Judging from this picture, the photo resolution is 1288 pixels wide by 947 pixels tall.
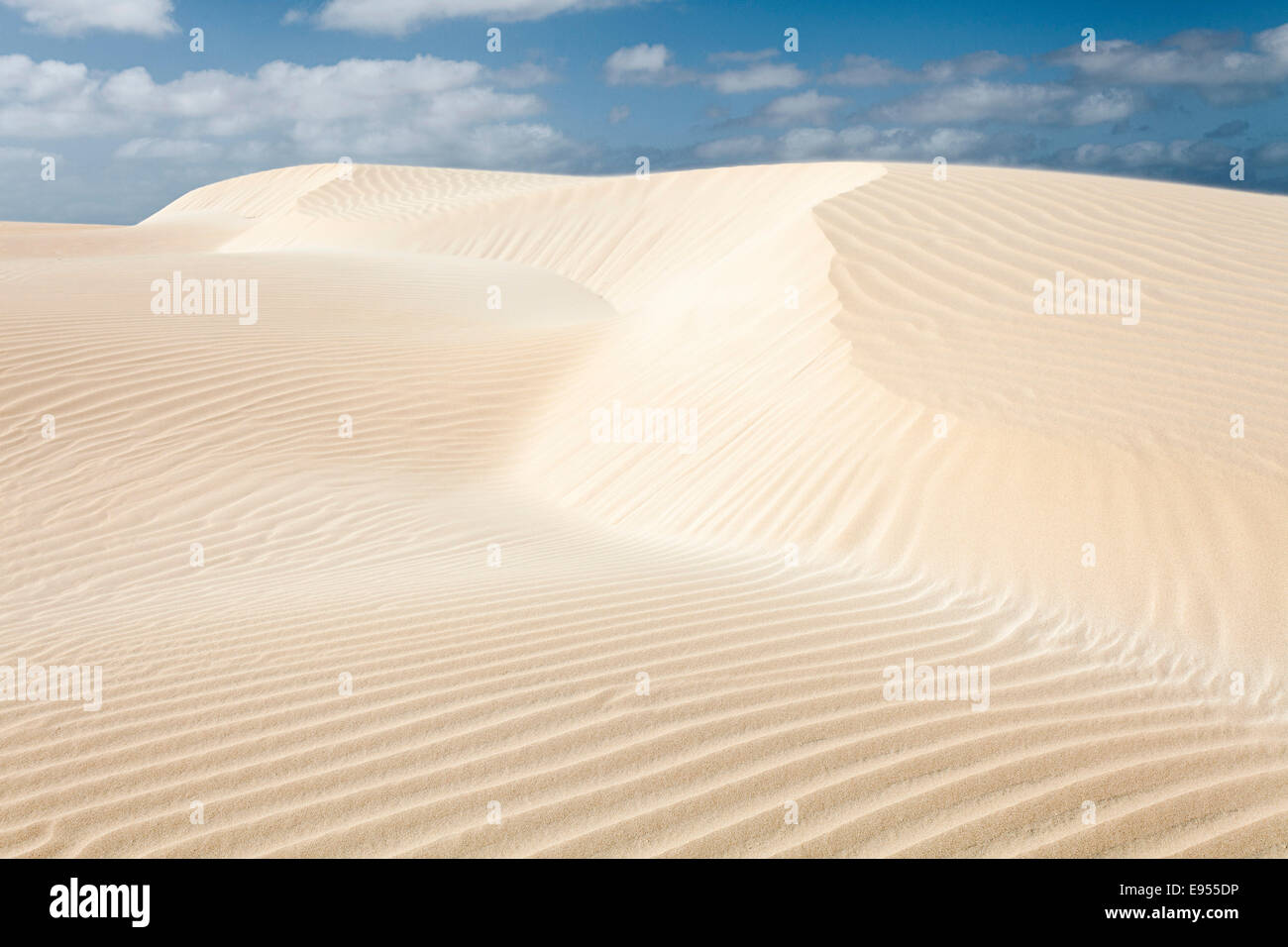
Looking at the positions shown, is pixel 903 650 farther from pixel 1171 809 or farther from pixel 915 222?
pixel 915 222

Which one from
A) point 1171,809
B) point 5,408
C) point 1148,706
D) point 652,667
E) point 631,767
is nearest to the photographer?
point 1171,809

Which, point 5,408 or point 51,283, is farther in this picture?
point 51,283

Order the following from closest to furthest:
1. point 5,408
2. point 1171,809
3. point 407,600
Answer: point 1171,809, point 407,600, point 5,408

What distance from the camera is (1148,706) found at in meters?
3.26

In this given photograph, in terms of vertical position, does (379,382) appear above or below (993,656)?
above

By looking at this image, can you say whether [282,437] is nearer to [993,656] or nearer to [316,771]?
[316,771]

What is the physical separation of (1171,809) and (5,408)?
8832 millimetres

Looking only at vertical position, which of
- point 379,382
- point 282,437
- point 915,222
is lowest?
point 282,437

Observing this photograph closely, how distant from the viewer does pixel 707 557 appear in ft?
16.7

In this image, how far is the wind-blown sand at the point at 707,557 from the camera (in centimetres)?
275

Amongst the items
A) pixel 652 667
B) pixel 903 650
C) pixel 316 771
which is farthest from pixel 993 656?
pixel 316 771

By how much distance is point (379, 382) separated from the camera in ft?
31.2

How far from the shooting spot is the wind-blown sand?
9.01 ft
